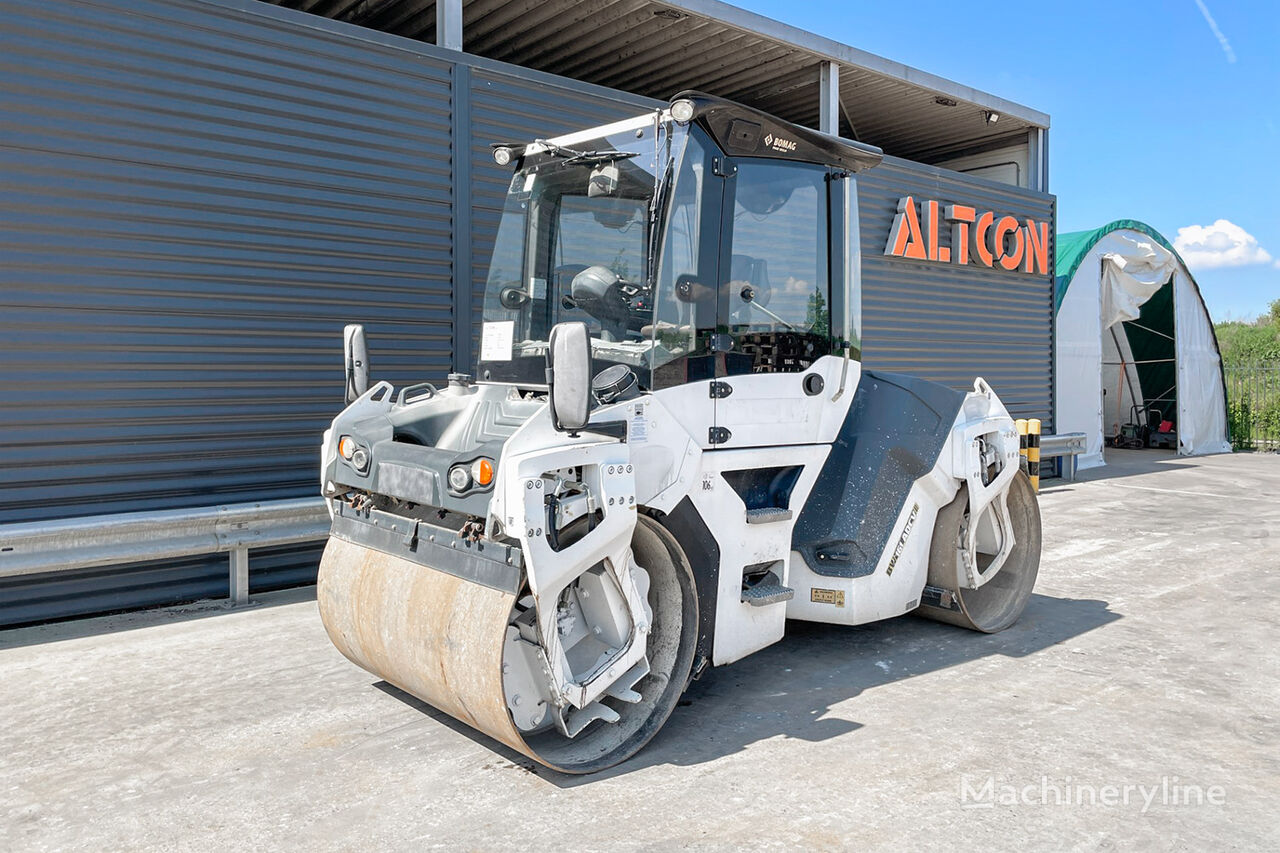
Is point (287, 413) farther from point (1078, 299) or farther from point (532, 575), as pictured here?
point (1078, 299)

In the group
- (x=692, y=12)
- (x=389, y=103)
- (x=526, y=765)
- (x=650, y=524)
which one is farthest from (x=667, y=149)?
(x=692, y=12)

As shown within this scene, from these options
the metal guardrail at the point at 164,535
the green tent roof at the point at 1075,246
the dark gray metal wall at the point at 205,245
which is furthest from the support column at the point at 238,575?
the green tent roof at the point at 1075,246

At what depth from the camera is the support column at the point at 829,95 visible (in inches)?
415

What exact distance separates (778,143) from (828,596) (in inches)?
95.1

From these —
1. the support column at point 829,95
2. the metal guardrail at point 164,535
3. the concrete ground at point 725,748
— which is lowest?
the concrete ground at point 725,748

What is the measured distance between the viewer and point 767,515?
4637 mm

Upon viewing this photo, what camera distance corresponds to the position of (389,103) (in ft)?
24.2

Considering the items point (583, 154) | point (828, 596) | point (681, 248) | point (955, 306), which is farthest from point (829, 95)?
point (828, 596)

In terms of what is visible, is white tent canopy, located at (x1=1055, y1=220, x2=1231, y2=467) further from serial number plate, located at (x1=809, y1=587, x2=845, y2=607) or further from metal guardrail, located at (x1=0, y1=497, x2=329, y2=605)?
metal guardrail, located at (x1=0, y1=497, x2=329, y2=605)

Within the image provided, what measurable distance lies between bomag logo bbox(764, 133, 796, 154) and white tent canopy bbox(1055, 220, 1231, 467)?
1155cm

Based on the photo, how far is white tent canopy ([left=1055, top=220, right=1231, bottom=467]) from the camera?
613 inches

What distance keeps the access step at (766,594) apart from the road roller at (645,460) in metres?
0.02

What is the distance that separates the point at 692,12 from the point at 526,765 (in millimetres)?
7777

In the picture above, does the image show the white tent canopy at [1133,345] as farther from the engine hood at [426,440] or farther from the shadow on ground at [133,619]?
the engine hood at [426,440]
